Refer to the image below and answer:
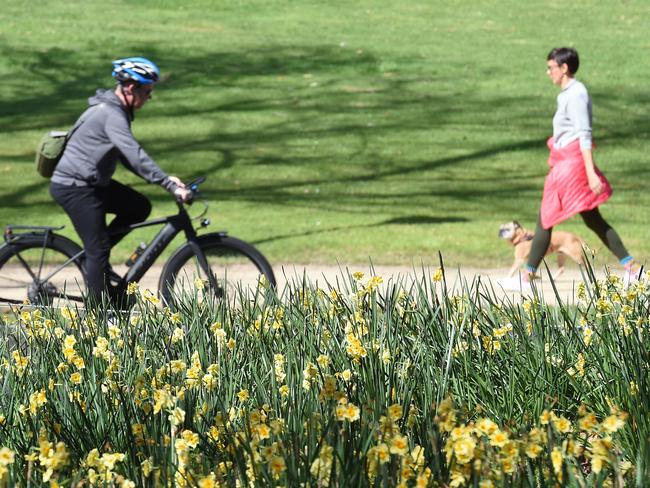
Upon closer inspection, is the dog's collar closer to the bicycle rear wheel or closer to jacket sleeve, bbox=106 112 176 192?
jacket sleeve, bbox=106 112 176 192

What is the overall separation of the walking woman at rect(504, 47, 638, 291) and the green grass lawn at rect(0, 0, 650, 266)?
148 centimetres

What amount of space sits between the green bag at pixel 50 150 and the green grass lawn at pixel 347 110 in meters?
3.31

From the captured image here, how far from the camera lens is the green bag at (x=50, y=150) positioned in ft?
23.8

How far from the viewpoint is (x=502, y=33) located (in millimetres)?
27828

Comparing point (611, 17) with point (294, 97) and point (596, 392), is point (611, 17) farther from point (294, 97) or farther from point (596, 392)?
point (596, 392)

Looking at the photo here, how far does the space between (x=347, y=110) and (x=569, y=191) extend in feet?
36.9

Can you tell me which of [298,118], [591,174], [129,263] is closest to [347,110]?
[298,118]

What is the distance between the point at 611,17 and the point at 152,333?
27156 mm

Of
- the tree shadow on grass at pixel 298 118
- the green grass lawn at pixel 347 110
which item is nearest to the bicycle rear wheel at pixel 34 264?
the green grass lawn at pixel 347 110

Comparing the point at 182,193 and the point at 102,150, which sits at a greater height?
the point at 102,150

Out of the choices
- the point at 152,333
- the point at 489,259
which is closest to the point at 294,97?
the point at 489,259

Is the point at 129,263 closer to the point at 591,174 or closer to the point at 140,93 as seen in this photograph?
the point at 140,93

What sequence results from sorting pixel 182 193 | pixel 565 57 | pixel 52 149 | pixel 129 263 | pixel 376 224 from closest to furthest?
pixel 182 193 → pixel 52 149 → pixel 129 263 → pixel 565 57 → pixel 376 224

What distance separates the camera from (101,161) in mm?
7129
